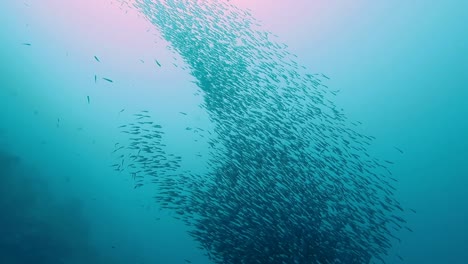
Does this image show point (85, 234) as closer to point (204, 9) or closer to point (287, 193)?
point (287, 193)

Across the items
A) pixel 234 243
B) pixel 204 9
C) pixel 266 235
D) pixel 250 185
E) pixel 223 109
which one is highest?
pixel 204 9

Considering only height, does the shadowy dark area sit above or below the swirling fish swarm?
below

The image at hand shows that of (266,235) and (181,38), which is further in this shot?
(181,38)

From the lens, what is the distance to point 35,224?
688cm

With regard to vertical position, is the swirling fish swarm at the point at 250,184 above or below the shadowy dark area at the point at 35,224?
above

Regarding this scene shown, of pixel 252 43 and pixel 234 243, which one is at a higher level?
pixel 252 43

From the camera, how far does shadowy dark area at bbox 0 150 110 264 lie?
6500 millimetres

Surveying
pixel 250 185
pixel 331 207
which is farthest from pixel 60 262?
pixel 331 207

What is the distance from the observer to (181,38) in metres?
10.1

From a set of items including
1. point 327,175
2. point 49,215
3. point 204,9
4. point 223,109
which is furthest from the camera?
point 204,9

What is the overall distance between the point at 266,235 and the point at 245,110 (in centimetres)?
349

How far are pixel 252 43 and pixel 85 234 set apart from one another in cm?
719

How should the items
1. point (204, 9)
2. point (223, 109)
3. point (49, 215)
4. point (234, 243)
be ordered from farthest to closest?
point (204, 9) → point (223, 109) → point (49, 215) → point (234, 243)

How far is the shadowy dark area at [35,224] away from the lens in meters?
6.50
